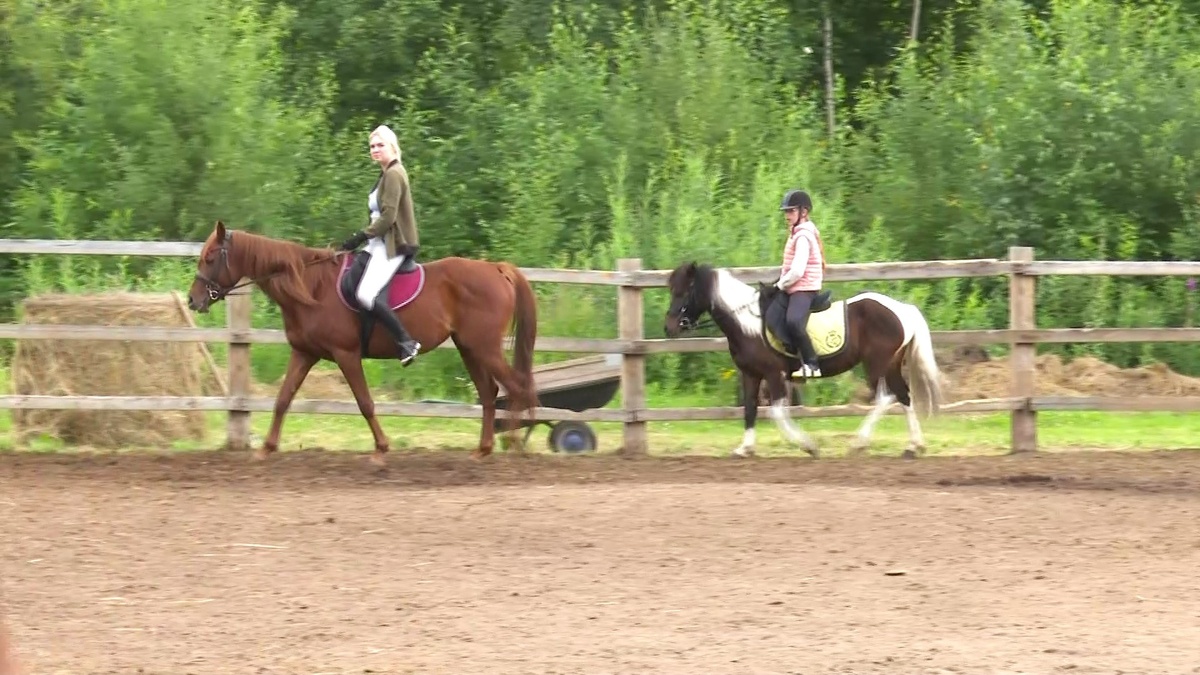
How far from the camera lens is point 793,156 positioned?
1952 centimetres

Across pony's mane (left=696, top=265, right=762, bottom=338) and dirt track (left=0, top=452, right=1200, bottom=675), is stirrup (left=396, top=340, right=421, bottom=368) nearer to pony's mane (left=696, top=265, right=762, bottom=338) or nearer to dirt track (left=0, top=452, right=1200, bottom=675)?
dirt track (left=0, top=452, right=1200, bottom=675)

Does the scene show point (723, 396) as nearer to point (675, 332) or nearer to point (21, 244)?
point (675, 332)

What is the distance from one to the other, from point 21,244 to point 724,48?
35.4ft

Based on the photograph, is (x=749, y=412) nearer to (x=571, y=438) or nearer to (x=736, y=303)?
(x=736, y=303)

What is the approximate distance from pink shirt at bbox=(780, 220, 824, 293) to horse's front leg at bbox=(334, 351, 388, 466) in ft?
10.5

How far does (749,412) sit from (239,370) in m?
4.04

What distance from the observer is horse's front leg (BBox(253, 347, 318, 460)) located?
36.5 feet

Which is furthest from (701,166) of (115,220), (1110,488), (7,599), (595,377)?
(7,599)

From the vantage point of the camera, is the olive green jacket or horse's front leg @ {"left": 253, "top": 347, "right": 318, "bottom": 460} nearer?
the olive green jacket

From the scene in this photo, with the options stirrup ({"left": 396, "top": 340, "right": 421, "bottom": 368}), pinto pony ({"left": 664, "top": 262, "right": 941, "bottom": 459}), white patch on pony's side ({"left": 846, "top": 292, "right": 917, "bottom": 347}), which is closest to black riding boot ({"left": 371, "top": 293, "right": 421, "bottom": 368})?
stirrup ({"left": 396, "top": 340, "right": 421, "bottom": 368})

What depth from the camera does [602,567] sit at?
24.9ft

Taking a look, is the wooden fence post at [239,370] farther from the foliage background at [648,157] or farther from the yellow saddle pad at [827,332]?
the yellow saddle pad at [827,332]

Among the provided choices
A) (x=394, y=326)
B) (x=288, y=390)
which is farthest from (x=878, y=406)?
→ (x=288, y=390)

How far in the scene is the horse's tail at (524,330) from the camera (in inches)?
442
